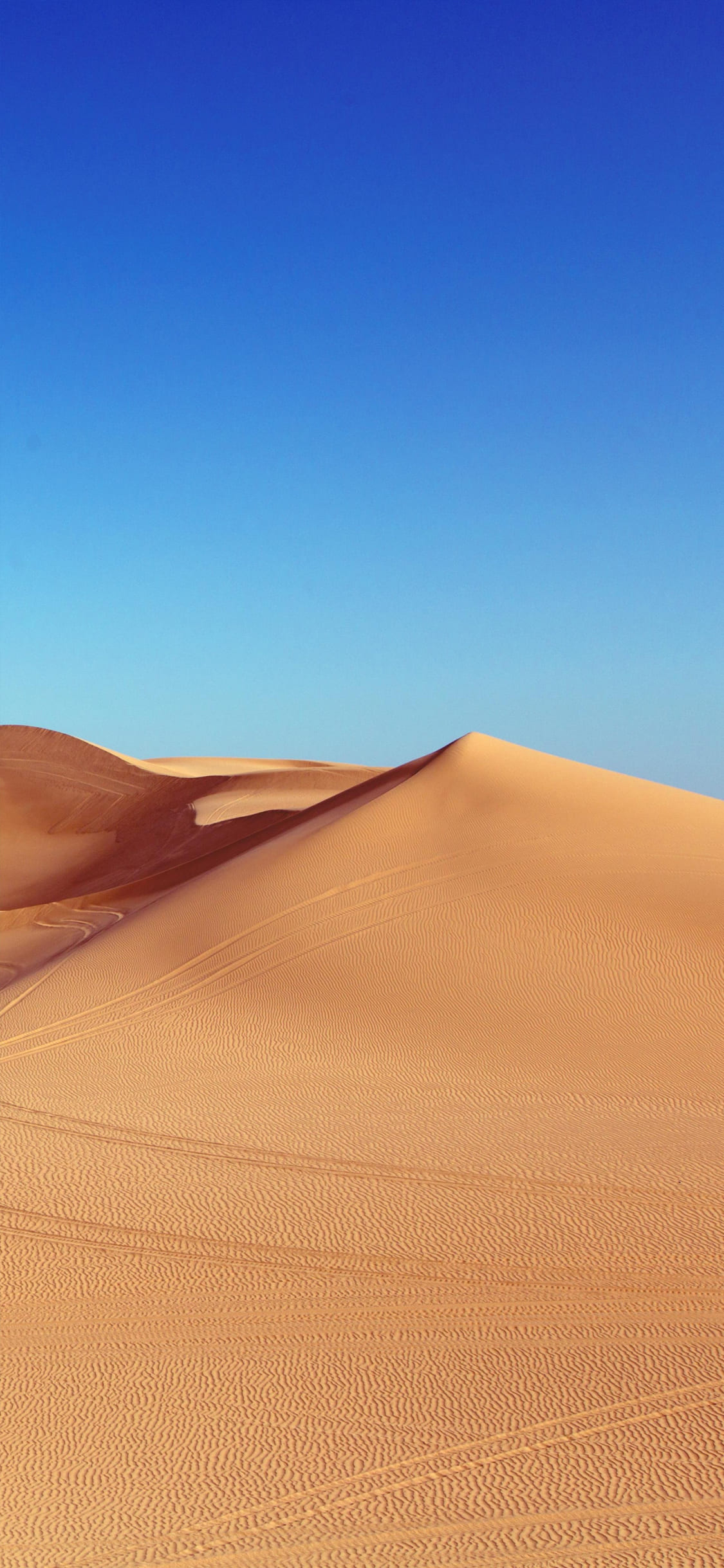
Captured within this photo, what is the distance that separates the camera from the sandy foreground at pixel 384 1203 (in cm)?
479

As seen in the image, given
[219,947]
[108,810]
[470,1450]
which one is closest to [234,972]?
[219,947]

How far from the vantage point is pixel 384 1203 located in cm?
Result: 777

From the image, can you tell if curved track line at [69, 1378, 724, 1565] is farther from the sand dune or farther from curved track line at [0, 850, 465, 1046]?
the sand dune

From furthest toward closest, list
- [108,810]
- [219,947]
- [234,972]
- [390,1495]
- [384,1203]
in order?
[108,810] → [219,947] → [234,972] → [384,1203] → [390,1495]

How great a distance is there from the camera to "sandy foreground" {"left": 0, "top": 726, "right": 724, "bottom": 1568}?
4789 millimetres

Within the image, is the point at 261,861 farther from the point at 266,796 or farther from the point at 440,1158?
the point at 266,796

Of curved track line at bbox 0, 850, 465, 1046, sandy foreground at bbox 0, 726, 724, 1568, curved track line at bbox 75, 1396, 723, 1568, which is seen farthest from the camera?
curved track line at bbox 0, 850, 465, 1046

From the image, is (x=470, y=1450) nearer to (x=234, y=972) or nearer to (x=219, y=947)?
(x=234, y=972)

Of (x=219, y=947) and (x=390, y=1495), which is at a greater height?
(x=219, y=947)

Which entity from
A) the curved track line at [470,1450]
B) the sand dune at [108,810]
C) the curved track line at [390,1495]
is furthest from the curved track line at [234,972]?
the sand dune at [108,810]

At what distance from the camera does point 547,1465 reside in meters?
4.92

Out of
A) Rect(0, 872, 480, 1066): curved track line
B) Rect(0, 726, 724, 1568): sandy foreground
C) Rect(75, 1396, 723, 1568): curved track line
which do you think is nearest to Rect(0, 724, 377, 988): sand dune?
Rect(0, 726, 724, 1568): sandy foreground

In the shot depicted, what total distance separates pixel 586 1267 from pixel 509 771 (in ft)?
40.6

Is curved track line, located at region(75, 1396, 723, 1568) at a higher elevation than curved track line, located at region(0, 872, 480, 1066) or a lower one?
lower
